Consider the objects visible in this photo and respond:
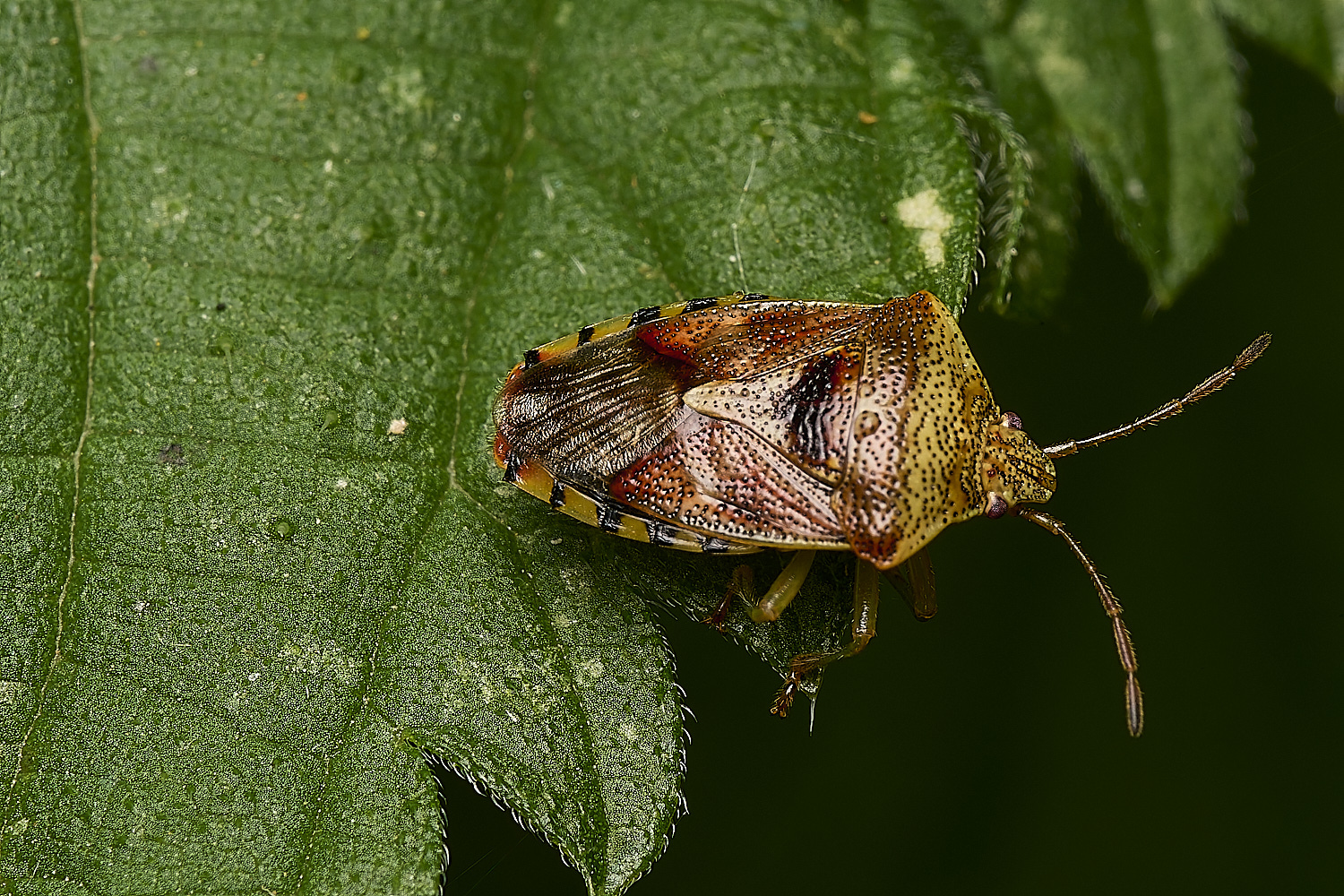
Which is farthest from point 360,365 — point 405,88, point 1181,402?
point 1181,402

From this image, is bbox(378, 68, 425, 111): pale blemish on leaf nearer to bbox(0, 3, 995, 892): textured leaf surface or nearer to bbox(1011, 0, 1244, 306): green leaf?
bbox(0, 3, 995, 892): textured leaf surface

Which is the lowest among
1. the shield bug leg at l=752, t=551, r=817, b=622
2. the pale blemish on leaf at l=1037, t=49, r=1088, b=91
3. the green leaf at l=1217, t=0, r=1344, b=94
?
the shield bug leg at l=752, t=551, r=817, b=622

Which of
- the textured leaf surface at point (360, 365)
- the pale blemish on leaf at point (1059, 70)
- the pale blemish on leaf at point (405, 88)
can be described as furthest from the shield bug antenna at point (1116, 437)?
the pale blemish on leaf at point (405, 88)

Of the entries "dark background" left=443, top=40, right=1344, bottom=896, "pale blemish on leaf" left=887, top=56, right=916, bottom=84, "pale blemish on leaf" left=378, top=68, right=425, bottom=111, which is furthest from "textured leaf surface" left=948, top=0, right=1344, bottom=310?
"pale blemish on leaf" left=378, top=68, right=425, bottom=111

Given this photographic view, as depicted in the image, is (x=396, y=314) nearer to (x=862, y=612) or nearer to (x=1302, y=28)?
(x=862, y=612)

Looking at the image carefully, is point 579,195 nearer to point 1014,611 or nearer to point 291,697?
point 291,697

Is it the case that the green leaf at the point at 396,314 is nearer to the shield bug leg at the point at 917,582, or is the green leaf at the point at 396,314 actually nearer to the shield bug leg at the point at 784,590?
the shield bug leg at the point at 784,590

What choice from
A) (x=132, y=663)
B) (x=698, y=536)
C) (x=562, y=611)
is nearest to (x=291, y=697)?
(x=132, y=663)
